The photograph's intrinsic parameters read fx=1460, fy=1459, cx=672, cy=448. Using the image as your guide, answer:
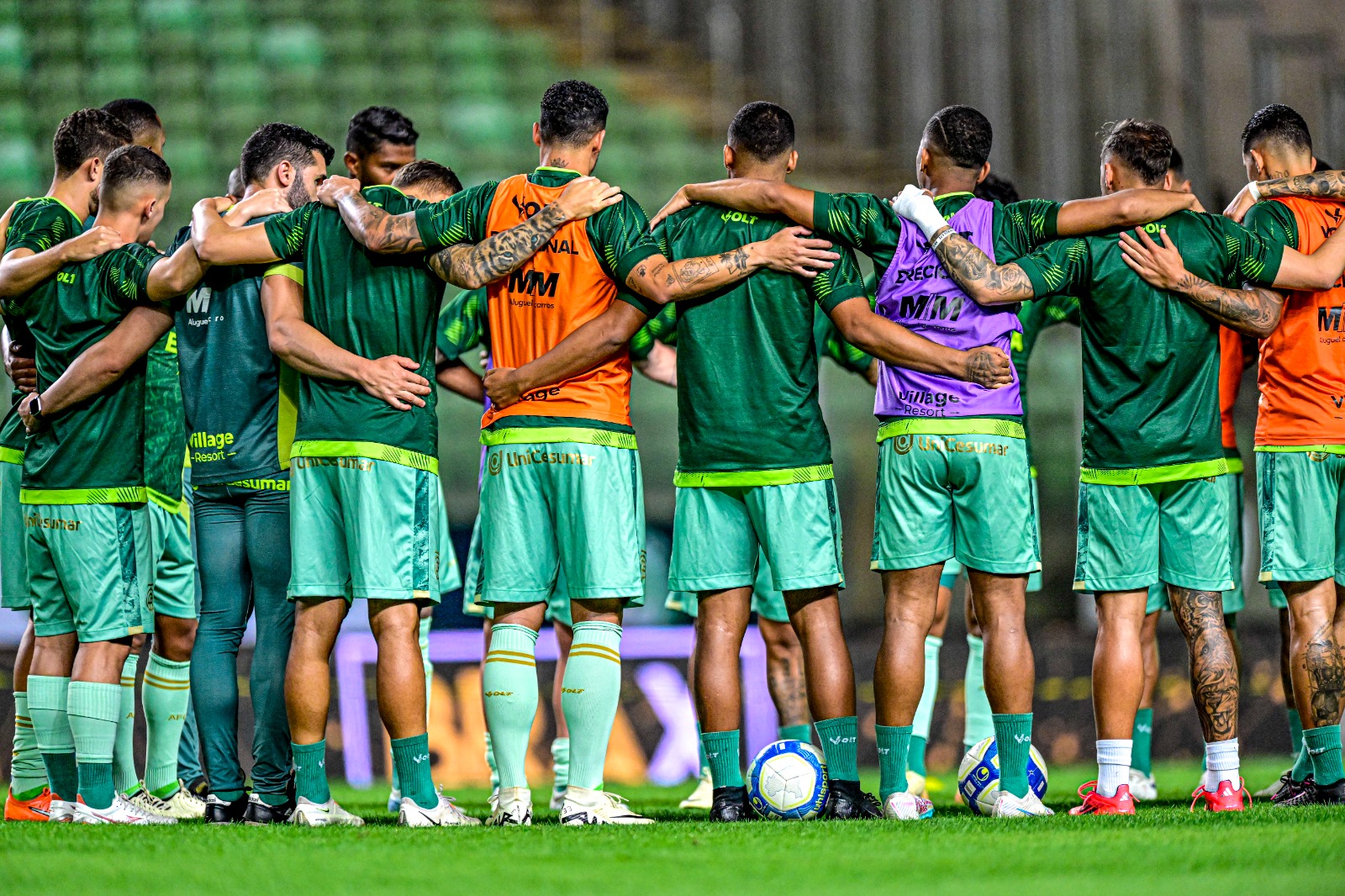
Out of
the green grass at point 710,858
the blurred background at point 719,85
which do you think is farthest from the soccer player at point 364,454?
the blurred background at point 719,85

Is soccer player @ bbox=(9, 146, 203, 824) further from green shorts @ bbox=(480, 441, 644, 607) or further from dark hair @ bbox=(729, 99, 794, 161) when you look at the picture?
dark hair @ bbox=(729, 99, 794, 161)

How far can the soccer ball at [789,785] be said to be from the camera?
5.00m

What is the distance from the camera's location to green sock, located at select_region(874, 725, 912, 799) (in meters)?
5.00

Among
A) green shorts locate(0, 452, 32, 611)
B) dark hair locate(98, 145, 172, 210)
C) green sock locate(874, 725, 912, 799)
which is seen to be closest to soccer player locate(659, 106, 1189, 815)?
green sock locate(874, 725, 912, 799)

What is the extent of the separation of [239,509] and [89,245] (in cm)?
111

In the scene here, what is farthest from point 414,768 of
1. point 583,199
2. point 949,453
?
point 949,453

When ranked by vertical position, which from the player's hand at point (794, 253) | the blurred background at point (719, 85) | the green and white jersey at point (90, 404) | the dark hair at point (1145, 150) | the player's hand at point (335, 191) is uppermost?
the blurred background at point (719, 85)

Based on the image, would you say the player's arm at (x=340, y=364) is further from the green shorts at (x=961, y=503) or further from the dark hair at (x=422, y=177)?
the green shorts at (x=961, y=503)

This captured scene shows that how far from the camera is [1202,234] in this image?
5242 millimetres

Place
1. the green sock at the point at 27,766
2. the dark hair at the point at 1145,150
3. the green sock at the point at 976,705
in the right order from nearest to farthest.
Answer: the dark hair at the point at 1145,150
the green sock at the point at 27,766
the green sock at the point at 976,705

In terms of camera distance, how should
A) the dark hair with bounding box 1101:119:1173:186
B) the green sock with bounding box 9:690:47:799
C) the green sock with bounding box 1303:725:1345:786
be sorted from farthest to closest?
the green sock with bounding box 9:690:47:799 → the green sock with bounding box 1303:725:1345:786 → the dark hair with bounding box 1101:119:1173:186

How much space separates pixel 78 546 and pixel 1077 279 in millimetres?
3711

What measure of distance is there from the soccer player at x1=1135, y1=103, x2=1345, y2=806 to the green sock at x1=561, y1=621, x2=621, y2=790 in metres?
2.53

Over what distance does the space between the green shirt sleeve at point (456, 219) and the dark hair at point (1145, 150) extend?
227cm
